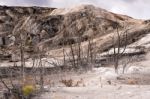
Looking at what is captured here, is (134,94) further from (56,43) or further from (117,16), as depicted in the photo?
(117,16)

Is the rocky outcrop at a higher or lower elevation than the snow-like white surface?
higher

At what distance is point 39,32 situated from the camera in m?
47.0

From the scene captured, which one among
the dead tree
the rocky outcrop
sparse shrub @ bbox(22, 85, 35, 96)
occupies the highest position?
the rocky outcrop

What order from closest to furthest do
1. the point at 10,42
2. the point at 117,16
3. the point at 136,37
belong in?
the point at 136,37 → the point at 10,42 → the point at 117,16

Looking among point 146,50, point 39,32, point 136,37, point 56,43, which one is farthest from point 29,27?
point 146,50

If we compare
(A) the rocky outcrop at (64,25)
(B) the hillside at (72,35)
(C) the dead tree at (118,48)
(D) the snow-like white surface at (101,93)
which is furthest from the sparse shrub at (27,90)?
(A) the rocky outcrop at (64,25)

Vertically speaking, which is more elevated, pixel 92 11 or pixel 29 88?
pixel 92 11

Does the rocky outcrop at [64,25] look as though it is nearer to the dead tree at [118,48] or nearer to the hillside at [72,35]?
the hillside at [72,35]

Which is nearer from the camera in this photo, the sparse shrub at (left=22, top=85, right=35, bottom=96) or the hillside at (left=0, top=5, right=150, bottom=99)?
the sparse shrub at (left=22, top=85, right=35, bottom=96)

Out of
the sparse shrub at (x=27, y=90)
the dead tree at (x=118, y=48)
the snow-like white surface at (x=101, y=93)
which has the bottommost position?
the snow-like white surface at (x=101, y=93)

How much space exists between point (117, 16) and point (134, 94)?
39.8 meters

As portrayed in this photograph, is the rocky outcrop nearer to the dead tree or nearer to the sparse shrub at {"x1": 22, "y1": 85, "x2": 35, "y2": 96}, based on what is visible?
the dead tree

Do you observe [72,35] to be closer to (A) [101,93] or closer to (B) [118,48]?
(B) [118,48]

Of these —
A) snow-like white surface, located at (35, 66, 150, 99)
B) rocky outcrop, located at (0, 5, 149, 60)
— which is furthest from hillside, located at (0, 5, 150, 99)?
snow-like white surface, located at (35, 66, 150, 99)
